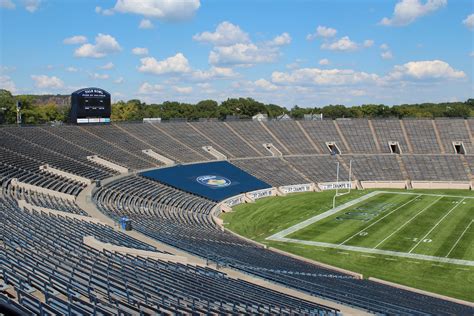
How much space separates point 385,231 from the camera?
38.2m

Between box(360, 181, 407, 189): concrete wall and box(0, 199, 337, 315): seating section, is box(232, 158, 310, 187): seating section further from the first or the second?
box(0, 199, 337, 315): seating section

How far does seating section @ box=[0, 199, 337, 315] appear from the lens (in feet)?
37.9

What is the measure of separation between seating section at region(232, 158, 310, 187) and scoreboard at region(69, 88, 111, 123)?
61.2 ft

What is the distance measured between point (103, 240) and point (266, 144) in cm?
5063

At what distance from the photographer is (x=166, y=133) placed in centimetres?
6769

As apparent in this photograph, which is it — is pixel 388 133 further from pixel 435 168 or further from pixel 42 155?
pixel 42 155

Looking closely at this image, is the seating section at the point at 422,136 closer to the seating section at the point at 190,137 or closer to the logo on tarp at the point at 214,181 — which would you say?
the seating section at the point at 190,137

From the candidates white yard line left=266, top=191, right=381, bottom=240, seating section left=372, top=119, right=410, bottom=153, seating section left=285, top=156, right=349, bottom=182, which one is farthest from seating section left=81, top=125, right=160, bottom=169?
seating section left=372, top=119, right=410, bottom=153

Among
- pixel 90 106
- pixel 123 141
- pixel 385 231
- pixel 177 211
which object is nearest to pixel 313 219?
pixel 385 231

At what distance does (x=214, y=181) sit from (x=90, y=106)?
2078cm

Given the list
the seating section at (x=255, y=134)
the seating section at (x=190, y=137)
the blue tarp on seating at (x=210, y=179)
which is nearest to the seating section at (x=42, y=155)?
the blue tarp on seating at (x=210, y=179)

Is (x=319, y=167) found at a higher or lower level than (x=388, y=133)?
lower

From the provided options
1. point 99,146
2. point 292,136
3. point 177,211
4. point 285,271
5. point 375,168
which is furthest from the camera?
point 292,136

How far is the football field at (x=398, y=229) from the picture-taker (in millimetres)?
32969
